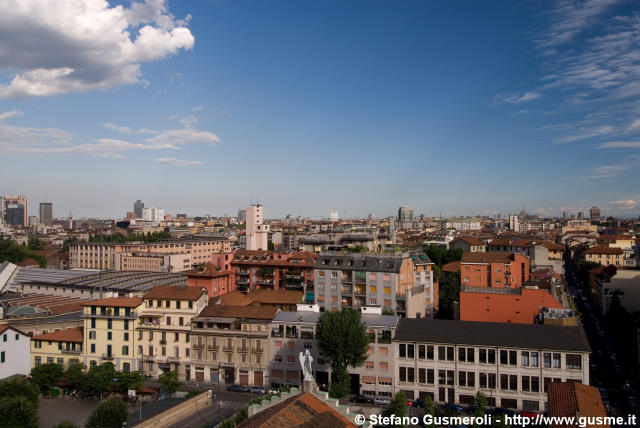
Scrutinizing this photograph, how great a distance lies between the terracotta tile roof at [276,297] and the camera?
178 feet

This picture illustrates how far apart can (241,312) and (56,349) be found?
51.4 feet

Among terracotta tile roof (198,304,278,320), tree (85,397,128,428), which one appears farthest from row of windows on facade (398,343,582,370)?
tree (85,397,128,428)

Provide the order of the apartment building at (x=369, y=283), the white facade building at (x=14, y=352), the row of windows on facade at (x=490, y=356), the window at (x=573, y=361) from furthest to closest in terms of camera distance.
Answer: the apartment building at (x=369, y=283) → the white facade building at (x=14, y=352) → the row of windows on facade at (x=490, y=356) → the window at (x=573, y=361)

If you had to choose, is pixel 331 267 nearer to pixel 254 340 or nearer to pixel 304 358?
pixel 254 340

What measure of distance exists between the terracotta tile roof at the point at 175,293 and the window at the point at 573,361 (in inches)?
1131

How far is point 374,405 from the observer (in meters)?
35.3

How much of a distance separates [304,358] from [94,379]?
2365cm

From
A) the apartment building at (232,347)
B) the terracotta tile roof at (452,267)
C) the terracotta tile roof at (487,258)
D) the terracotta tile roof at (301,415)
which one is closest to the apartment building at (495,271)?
the terracotta tile roof at (487,258)

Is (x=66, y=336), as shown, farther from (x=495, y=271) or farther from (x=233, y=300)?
(x=495, y=271)

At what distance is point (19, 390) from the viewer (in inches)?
1217

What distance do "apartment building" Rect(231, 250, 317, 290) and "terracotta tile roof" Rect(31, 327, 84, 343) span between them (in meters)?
24.2

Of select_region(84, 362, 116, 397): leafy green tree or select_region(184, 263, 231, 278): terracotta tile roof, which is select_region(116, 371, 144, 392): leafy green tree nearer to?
select_region(84, 362, 116, 397): leafy green tree

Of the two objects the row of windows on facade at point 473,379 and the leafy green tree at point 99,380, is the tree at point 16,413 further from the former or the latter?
the row of windows on facade at point 473,379

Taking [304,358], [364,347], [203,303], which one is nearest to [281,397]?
[304,358]
